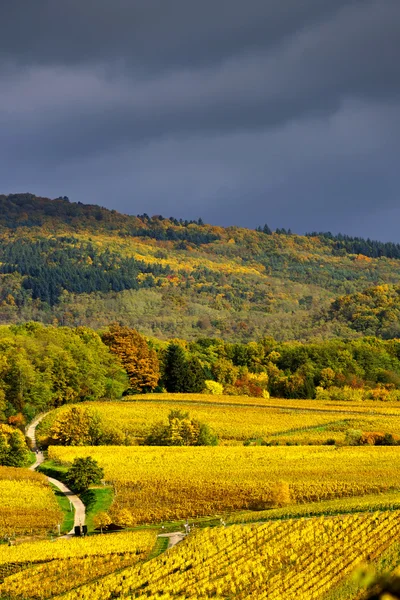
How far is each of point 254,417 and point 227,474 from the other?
3577 cm

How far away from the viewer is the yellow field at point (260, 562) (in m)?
33.3

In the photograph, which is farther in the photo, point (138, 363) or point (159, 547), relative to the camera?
point (138, 363)

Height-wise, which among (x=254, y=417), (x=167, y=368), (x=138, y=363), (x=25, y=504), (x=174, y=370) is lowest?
(x=25, y=504)

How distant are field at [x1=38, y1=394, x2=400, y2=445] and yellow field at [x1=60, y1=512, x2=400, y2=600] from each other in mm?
44667

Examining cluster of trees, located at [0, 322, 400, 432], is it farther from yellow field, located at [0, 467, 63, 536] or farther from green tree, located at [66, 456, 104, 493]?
green tree, located at [66, 456, 104, 493]

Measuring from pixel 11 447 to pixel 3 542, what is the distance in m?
27.2

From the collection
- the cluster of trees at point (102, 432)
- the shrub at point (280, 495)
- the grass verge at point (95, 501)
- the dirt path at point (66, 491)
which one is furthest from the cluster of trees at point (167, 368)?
the shrub at point (280, 495)

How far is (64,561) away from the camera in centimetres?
4075

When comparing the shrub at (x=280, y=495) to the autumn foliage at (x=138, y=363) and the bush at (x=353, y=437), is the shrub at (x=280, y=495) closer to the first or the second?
the bush at (x=353, y=437)

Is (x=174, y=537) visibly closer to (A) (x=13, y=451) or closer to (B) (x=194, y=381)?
(A) (x=13, y=451)

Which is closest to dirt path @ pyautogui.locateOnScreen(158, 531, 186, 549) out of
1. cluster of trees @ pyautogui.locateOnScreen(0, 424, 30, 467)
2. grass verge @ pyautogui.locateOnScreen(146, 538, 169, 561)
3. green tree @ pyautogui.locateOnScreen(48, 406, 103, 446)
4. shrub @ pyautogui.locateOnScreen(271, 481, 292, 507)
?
grass verge @ pyautogui.locateOnScreen(146, 538, 169, 561)

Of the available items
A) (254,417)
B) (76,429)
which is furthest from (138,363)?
(76,429)

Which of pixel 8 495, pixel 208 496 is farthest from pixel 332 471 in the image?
pixel 8 495

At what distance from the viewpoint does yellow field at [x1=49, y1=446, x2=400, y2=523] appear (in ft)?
186
